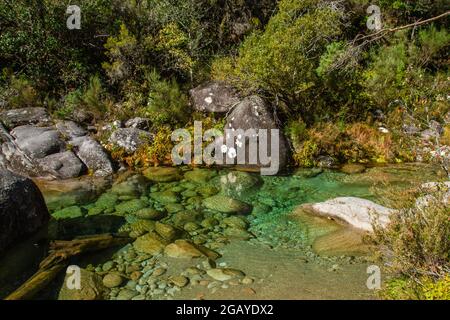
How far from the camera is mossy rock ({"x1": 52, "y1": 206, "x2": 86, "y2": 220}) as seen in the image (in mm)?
7523

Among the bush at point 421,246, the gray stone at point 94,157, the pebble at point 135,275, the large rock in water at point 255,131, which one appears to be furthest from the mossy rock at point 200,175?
the bush at point 421,246

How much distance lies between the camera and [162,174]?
9719mm

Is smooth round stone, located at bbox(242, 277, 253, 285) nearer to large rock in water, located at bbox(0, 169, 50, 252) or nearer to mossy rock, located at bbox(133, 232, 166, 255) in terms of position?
mossy rock, located at bbox(133, 232, 166, 255)

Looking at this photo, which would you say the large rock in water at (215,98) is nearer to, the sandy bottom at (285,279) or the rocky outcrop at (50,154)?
the rocky outcrop at (50,154)

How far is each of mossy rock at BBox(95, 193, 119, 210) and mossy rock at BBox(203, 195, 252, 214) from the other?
6.06 ft

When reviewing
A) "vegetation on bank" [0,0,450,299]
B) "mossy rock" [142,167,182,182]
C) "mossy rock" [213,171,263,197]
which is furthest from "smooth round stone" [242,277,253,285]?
"vegetation on bank" [0,0,450,299]

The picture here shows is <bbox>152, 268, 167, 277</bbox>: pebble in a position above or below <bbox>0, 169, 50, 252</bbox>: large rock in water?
below

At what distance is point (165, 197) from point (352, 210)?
373 cm

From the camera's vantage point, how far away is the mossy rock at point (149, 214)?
7.46 meters

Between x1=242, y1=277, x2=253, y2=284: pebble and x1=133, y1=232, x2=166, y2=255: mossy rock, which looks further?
x1=133, y1=232, x2=166, y2=255: mossy rock

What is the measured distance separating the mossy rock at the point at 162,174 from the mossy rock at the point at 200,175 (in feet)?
0.78
